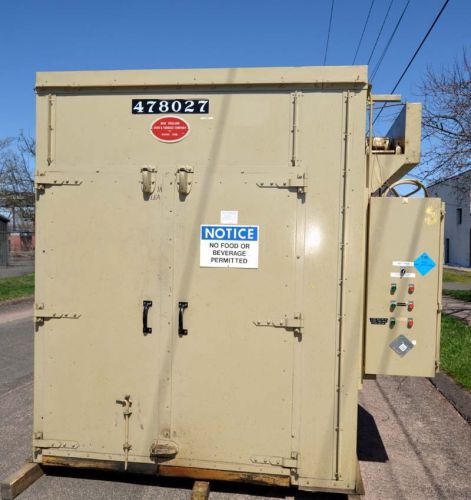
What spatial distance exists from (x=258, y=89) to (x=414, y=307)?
1924mm

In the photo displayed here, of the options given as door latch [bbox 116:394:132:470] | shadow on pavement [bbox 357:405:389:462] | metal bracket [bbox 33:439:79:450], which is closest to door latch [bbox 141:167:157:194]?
door latch [bbox 116:394:132:470]

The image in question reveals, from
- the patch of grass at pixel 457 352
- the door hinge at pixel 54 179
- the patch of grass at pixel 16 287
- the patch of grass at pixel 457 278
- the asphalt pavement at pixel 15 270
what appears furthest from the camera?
the patch of grass at pixel 457 278

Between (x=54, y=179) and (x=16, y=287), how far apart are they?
15.8 meters

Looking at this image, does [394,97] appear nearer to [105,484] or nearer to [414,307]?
[414,307]

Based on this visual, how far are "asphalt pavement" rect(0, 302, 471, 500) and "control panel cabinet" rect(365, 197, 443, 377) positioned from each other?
97cm

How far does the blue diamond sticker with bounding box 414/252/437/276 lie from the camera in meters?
3.59

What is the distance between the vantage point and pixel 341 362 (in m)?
3.45

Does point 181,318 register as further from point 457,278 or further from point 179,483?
point 457,278

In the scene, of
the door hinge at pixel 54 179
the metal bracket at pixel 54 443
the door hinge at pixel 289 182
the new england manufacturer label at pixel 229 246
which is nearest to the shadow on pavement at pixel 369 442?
the new england manufacturer label at pixel 229 246

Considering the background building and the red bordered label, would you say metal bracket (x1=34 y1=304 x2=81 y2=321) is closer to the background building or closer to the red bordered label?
the red bordered label

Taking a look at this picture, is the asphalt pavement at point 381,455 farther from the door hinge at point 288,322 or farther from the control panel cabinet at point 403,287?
the door hinge at point 288,322

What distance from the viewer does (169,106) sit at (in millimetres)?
3596

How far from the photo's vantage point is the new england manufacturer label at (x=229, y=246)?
11.6ft

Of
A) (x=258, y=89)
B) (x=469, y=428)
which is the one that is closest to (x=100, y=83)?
(x=258, y=89)
